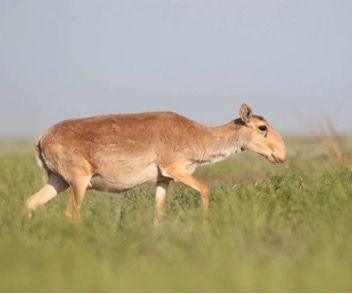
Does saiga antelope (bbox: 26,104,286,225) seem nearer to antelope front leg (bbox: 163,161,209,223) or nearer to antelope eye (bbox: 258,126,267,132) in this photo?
antelope front leg (bbox: 163,161,209,223)

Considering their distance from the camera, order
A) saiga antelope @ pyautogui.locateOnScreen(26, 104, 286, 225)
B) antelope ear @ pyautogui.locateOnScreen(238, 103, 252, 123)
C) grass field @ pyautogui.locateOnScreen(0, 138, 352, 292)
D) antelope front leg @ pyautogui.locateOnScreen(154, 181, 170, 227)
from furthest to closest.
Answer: antelope ear @ pyautogui.locateOnScreen(238, 103, 252, 123), saiga antelope @ pyautogui.locateOnScreen(26, 104, 286, 225), antelope front leg @ pyautogui.locateOnScreen(154, 181, 170, 227), grass field @ pyautogui.locateOnScreen(0, 138, 352, 292)

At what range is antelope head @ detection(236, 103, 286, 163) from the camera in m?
13.4

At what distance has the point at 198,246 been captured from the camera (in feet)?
26.2

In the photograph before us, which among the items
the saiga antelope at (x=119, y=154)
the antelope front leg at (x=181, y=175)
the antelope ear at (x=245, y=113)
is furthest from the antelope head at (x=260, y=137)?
the antelope front leg at (x=181, y=175)

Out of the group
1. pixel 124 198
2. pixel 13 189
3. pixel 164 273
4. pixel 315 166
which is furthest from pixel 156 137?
pixel 315 166

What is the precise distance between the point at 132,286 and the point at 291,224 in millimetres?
3560

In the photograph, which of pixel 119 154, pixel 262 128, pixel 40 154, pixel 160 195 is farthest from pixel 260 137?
pixel 40 154

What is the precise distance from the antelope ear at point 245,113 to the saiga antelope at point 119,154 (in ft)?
2.26

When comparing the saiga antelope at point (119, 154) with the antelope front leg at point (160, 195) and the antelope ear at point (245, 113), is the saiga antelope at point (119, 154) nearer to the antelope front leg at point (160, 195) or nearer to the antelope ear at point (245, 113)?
the antelope front leg at point (160, 195)

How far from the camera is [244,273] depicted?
22.0 feet

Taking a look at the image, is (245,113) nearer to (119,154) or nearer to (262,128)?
(262,128)

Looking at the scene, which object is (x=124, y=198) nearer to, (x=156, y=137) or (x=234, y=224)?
(x=156, y=137)

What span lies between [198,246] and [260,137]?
558 cm

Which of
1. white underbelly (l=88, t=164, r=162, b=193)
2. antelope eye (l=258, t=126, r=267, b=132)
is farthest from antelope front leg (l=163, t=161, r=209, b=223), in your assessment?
antelope eye (l=258, t=126, r=267, b=132)
